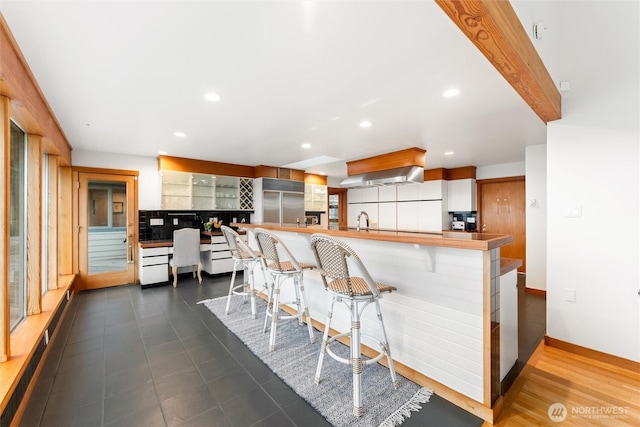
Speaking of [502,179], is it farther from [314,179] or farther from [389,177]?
[314,179]

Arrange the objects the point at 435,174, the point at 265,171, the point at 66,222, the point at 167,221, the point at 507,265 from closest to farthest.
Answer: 1. the point at 507,265
2. the point at 66,222
3. the point at 167,221
4. the point at 265,171
5. the point at 435,174

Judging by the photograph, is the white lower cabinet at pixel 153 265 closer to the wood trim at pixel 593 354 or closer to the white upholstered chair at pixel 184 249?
the white upholstered chair at pixel 184 249

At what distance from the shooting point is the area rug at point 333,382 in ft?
5.42

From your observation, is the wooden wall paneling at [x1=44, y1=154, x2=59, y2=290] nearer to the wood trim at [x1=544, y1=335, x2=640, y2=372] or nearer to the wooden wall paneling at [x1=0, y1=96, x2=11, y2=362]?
the wooden wall paneling at [x1=0, y1=96, x2=11, y2=362]

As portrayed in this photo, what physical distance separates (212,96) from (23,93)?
1245 mm

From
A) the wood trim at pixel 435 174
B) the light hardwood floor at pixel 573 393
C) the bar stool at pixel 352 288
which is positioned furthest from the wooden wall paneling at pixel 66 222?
the wood trim at pixel 435 174

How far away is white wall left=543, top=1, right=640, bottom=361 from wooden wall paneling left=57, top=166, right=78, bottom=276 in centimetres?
638

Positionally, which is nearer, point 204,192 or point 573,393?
point 573,393

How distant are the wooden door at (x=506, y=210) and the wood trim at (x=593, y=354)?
3007mm

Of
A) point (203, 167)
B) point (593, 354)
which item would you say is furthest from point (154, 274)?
point (593, 354)

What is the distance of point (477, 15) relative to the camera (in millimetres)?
1086

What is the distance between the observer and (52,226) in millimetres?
3562

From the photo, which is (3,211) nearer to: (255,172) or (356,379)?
(356,379)

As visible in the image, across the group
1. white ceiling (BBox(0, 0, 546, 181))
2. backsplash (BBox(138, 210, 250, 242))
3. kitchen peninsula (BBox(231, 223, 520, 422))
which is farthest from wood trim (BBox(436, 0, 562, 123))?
backsplash (BBox(138, 210, 250, 242))
